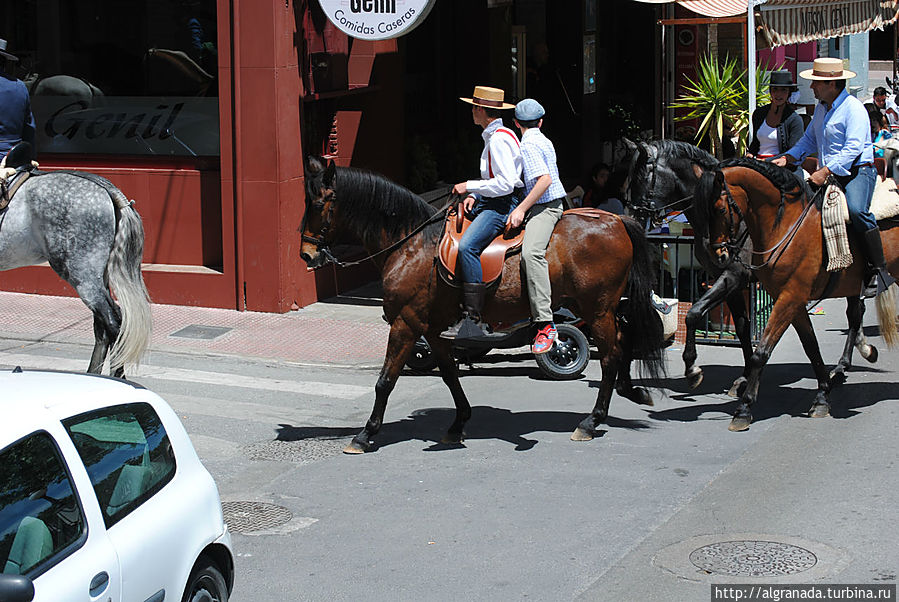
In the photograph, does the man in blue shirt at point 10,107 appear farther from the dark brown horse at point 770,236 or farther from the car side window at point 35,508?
the car side window at point 35,508

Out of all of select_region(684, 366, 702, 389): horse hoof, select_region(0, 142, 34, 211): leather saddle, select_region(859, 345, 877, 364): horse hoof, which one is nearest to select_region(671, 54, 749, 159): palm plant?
select_region(859, 345, 877, 364): horse hoof

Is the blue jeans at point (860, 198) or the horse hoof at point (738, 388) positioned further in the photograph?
the horse hoof at point (738, 388)

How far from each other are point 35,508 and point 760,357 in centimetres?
696

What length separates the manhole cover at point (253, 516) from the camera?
798 cm

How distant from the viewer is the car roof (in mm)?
4785

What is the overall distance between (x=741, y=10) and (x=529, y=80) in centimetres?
586

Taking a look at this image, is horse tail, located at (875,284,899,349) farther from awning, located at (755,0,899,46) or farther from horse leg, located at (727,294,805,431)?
awning, located at (755,0,899,46)

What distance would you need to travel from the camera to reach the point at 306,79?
49.4ft

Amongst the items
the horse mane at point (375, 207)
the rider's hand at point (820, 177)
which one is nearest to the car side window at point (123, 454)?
the horse mane at point (375, 207)

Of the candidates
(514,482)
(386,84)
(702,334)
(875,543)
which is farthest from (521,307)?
(386,84)

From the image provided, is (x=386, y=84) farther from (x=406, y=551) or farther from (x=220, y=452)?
(x=406, y=551)

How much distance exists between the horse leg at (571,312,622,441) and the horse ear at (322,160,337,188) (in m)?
2.48

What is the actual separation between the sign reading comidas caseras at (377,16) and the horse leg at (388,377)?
15.5ft

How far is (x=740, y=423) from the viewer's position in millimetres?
10070
